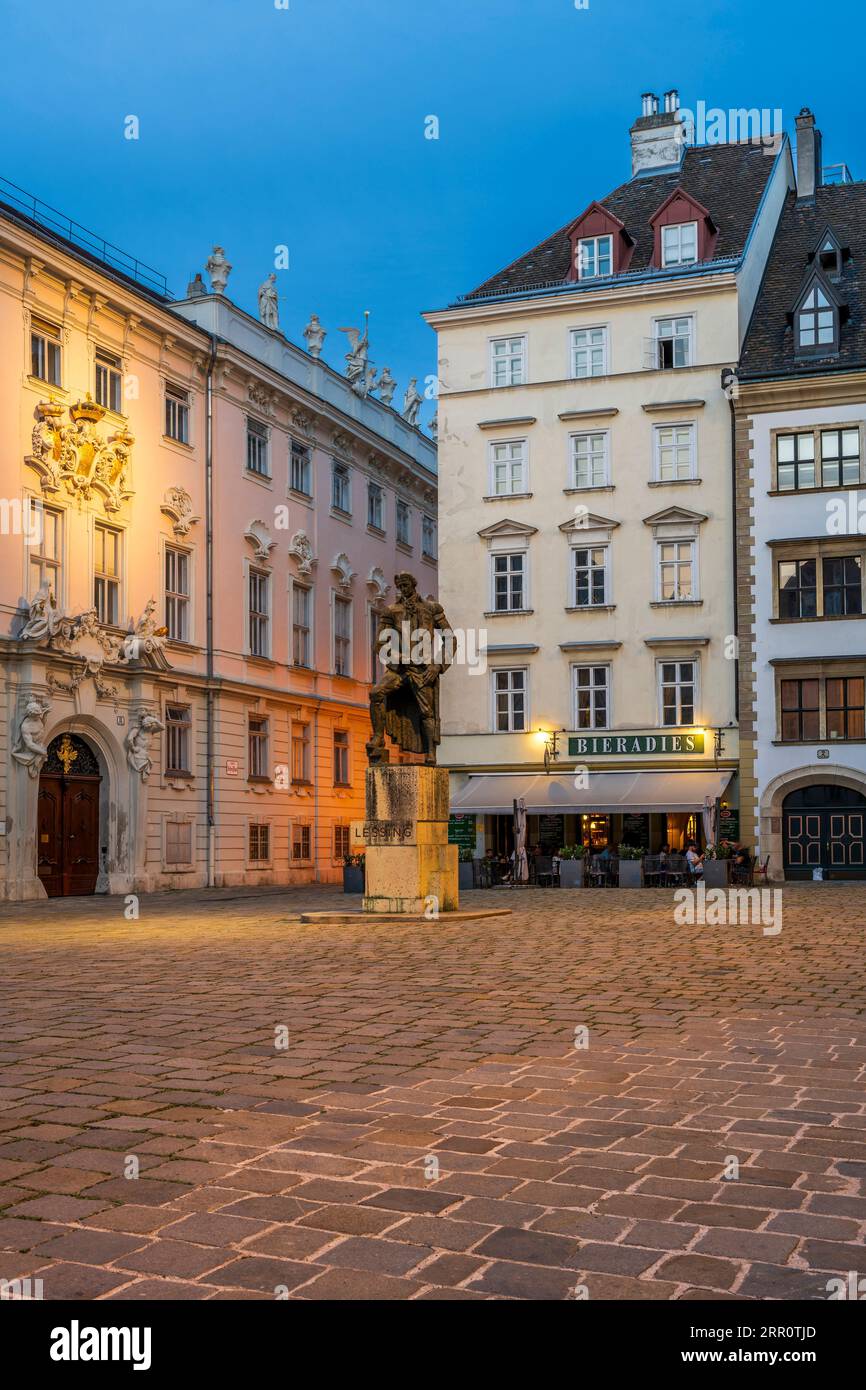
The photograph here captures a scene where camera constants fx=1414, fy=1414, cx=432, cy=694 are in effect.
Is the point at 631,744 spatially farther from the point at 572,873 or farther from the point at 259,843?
the point at 259,843

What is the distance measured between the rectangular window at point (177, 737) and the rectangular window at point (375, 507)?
13095 mm

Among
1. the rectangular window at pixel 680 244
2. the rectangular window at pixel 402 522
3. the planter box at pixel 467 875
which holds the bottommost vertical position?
the planter box at pixel 467 875

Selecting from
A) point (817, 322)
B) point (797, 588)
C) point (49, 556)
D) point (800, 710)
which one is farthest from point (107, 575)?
point (817, 322)

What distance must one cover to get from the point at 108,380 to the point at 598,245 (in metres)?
15.7

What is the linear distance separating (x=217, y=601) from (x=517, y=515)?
29.8 feet

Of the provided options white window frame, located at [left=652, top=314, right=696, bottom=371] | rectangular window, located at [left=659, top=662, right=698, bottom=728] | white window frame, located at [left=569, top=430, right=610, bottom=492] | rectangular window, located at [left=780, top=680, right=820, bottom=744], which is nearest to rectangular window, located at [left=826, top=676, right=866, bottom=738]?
rectangular window, located at [left=780, top=680, right=820, bottom=744]

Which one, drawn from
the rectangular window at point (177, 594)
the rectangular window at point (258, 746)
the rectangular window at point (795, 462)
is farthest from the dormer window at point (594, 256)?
the rectangular window at point (258, 746)

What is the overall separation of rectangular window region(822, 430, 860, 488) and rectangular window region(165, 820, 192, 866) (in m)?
18.3

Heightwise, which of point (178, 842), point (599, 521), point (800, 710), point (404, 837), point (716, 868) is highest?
point (599, 521)

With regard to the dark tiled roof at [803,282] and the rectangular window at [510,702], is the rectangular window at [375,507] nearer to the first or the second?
the rectangular window at [510,702]

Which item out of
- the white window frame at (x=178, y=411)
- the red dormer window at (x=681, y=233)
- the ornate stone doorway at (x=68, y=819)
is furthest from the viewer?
the red dormer window at (x=681, y=233)

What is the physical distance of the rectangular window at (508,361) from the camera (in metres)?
39.8

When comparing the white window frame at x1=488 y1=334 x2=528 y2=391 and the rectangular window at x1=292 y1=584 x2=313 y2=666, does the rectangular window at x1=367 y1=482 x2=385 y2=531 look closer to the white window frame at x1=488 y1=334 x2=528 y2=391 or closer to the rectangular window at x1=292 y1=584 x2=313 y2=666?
the rectangular window at x1=292 y1=584 x2=313 y2=666

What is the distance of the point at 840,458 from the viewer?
36125 millimetres
